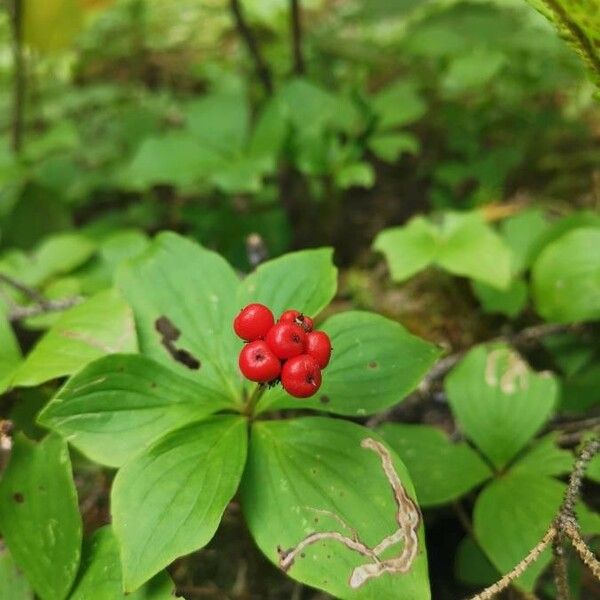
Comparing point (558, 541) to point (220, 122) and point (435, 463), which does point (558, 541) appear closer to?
point (435, 463)

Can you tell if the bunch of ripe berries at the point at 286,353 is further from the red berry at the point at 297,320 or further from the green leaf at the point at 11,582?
the green leaf at the point at 11,582

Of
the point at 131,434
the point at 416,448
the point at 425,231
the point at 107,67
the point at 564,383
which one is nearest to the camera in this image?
the point at 131,434

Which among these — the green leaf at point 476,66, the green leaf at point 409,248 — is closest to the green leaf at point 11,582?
the green leaf at point 409,248

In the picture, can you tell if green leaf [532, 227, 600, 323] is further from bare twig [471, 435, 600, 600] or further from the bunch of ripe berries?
the bunch of ripe berries

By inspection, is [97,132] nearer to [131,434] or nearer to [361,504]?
[131,434]

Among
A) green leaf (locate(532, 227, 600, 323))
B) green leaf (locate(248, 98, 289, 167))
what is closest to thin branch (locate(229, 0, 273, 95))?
green leaf (locate(248, 98, 289, 167))

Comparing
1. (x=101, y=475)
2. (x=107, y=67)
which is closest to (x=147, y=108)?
(x=107, y=67)

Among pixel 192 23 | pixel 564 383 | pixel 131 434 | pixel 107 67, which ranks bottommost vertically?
pixel 107 67
